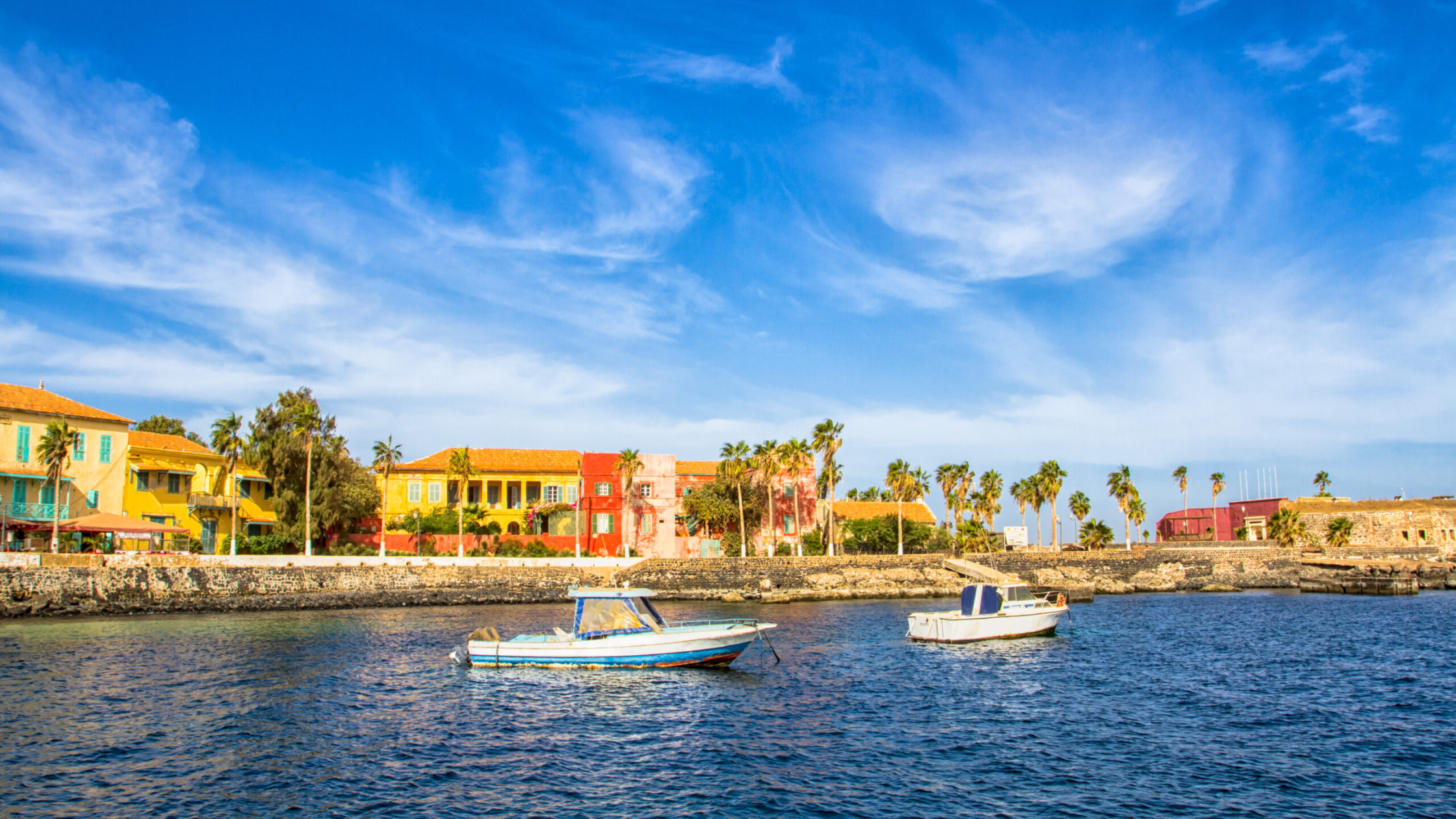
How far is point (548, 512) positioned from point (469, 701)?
4916cm

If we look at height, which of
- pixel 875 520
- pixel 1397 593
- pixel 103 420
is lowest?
pixel 1397 593

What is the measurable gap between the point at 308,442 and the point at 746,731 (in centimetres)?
5487

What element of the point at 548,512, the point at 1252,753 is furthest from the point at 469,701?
the point at 548,512

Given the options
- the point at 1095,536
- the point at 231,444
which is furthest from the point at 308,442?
the point at 1095,536

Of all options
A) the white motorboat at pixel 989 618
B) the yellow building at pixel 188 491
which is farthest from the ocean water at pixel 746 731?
the yellow building at pixel 188 491

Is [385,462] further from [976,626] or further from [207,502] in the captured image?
[976,626]

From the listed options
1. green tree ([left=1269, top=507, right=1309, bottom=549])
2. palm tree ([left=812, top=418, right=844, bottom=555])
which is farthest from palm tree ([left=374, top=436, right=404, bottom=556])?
green tree ([left=1269, top=507, right=1309, bottom=549])

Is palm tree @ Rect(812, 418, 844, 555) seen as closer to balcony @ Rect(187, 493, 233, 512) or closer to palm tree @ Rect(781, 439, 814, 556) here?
palm tree @ Rect(781, 439, 814, 556)

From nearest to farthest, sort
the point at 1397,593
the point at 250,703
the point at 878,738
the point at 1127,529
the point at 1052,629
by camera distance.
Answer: the point at 878,738
the point at 250,703
the point at 1052,629
the point at 1397,593
the point at 1127,529

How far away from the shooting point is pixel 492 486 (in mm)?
74375

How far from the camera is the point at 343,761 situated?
18.9 metres

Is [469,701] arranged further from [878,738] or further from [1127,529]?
[1127,529]

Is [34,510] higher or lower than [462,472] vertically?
lower

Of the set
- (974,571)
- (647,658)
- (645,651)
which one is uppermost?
(645,651)
